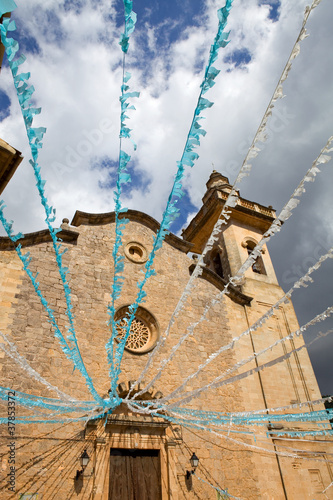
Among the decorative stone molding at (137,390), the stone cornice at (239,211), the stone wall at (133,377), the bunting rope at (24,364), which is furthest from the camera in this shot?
the stone cornice at (239,211)

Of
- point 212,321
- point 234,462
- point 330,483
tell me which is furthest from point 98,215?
point 330,483

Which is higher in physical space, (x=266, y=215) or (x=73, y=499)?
(x=266, y=215)

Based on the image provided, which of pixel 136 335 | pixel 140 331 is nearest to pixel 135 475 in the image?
pixel 136 335

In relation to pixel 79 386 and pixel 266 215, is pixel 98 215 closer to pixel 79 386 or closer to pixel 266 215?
pixel 79 386

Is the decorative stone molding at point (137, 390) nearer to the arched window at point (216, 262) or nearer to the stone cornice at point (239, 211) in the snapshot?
the arched window at point (216, 262)

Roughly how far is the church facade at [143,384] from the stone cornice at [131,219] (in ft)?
0.10

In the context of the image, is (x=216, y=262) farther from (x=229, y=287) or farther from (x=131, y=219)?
(x=131, y=219)

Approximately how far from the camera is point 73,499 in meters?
6.15

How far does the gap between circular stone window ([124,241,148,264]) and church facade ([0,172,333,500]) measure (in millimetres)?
32

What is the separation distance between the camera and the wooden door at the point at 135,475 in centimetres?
684

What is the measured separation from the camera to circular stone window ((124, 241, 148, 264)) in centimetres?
984

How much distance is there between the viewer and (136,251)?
399 inches

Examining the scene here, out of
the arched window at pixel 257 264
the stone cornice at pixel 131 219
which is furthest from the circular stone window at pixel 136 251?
the arched window at pixel 257 264

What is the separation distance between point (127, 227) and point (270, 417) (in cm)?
630
